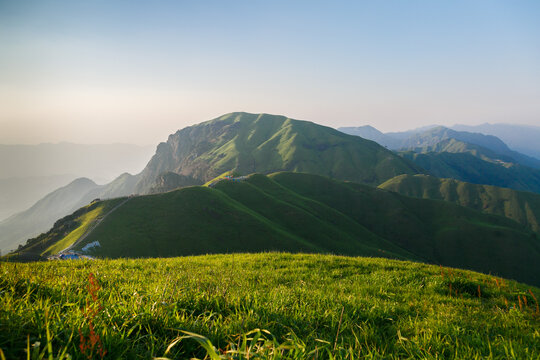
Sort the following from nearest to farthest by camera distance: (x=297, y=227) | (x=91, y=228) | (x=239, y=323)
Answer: (x=239, y=323)
(x=91, y=228)
(x=297, y=227)

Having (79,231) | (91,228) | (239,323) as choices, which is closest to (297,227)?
(91,228)

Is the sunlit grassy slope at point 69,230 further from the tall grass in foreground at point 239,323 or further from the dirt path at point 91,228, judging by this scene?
the tall grass in foreground at point 239,323

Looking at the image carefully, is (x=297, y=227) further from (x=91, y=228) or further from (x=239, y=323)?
(x=239, y=323)

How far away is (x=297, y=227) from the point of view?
359ft

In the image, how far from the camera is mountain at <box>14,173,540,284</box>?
8569 cm

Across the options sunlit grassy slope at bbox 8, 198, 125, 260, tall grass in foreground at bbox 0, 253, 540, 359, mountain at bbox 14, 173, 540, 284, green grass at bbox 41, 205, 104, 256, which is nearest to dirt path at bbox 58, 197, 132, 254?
sunlit grassy slope at bbox 8, 198, 125, 260

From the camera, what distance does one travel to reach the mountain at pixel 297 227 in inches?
3374

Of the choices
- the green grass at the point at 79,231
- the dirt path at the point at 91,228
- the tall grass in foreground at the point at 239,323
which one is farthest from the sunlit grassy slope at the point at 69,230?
the tall grass in foreground at the point at 239,323

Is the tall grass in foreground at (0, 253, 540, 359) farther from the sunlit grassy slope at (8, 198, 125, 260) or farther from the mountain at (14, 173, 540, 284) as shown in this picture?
the sunlit grassy slope at (8, 198, 125, 260)

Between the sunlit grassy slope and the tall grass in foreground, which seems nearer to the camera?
the tall grass in foreground

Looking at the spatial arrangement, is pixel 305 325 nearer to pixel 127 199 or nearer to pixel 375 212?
pixel 127 199

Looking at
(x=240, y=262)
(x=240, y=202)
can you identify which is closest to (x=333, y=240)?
(x=240, y=202)

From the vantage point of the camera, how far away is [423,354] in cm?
323

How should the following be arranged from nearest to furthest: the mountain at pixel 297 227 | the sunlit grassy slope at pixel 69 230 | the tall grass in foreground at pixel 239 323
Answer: the tall grass in foreground at pixel 239 323, the mountain at pixel 297 227, the sunlit grassy slope at pixel 69 230
